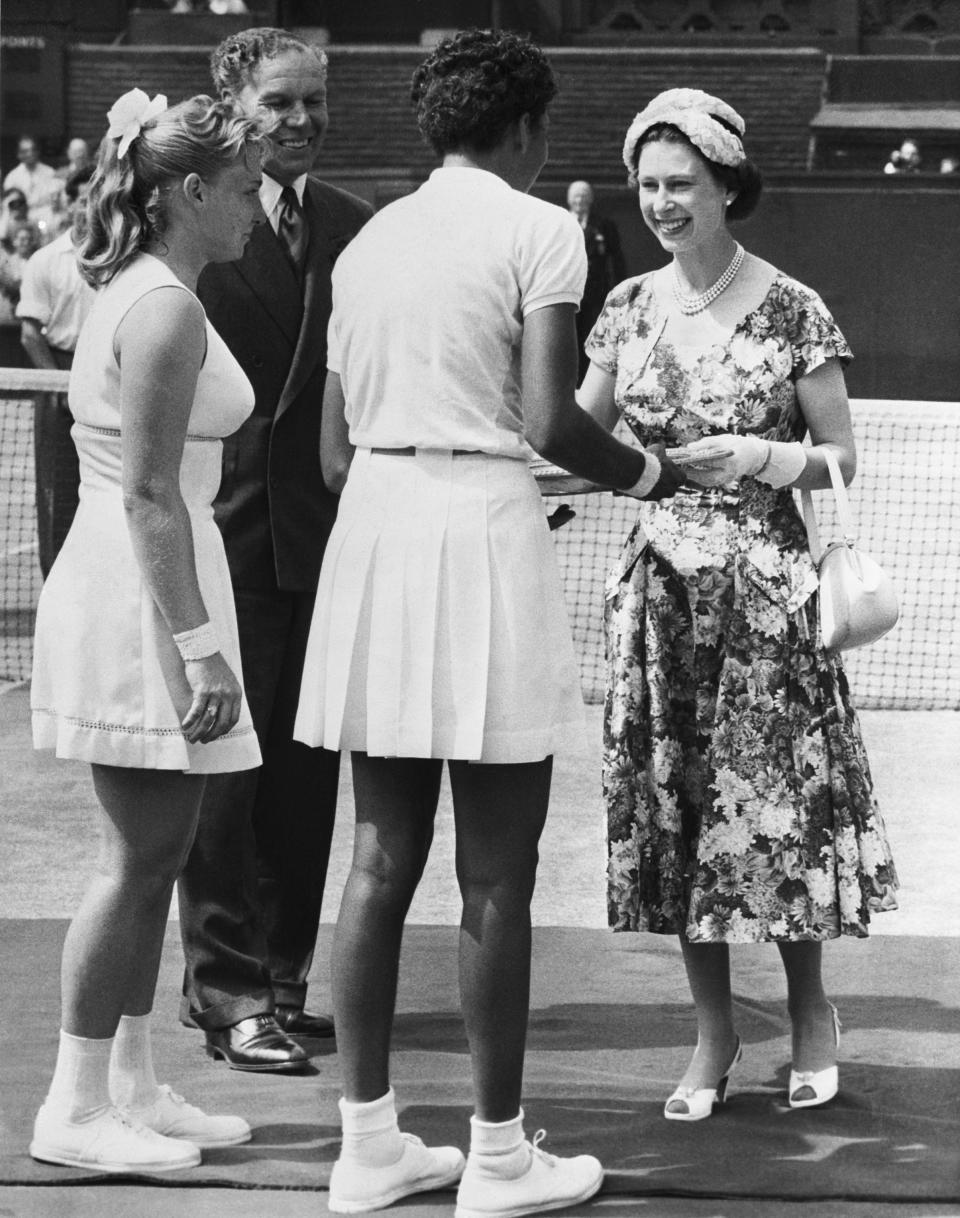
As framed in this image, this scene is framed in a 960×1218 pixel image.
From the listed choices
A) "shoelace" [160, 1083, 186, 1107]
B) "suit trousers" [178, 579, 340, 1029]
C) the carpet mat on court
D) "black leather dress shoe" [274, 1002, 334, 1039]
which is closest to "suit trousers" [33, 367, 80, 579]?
the carpet mat on court

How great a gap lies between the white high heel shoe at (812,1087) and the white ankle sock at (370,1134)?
2.90 feet

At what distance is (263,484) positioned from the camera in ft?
13.6

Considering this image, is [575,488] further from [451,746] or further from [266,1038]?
[266,1038]

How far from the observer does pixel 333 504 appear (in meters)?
4.25

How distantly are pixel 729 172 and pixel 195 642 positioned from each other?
55.4 inches

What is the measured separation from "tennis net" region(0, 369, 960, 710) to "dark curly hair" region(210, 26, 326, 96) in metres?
2.47

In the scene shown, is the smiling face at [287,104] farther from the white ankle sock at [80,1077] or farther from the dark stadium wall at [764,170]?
the dark stadium wall at [764,170]

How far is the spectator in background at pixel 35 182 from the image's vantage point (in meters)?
21.0

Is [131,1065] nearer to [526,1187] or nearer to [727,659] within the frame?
[526,1187]

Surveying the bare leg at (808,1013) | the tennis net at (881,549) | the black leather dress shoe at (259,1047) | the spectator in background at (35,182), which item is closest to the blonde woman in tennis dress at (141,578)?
the black leather dress shoe at (259,1047)

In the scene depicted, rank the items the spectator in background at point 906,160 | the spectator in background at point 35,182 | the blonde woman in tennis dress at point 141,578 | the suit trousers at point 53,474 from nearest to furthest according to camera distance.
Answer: the blonde woman in tennis dress at point 141,578 < the suit trousers at point 53,474 < the spectator in background at point 35,182 < the spectator in background at point 906,160

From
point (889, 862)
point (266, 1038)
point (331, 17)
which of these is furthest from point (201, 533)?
point (331, 17)

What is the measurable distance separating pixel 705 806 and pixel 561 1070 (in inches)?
25.7

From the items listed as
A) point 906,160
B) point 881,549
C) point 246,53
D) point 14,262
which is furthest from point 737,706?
point 906,160
